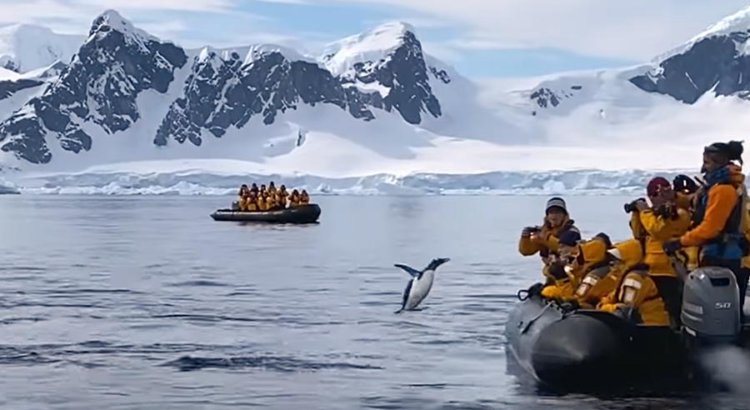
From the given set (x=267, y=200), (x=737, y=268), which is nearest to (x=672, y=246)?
(x=737, y=268)

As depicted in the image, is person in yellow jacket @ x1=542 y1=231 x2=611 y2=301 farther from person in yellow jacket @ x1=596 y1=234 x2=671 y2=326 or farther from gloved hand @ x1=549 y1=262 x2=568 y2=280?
person in yellow jacket @ x1=596 y1=234 x2=671 y2=326

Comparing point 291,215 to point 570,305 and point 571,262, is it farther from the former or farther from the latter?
point 570,305

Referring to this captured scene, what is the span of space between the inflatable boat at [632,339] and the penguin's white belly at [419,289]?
26.1 ft

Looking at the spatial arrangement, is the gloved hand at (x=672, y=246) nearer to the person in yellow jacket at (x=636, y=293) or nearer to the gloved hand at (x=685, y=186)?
the person in yellow jacket at (x=636, y=293)

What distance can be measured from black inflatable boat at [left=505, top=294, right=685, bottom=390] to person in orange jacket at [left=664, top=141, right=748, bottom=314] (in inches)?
32.4

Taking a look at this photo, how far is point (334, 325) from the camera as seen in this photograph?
20688 millimetres

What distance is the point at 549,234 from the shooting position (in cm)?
1541

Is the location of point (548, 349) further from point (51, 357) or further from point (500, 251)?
point (500, 251)

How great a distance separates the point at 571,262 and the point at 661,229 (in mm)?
1470

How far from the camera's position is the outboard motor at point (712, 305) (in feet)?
41.7

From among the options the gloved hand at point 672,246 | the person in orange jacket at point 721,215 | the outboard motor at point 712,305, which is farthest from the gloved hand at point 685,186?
the outboard motor at point 712,305

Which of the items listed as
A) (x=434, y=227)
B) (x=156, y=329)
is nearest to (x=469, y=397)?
(x=156, y=329)

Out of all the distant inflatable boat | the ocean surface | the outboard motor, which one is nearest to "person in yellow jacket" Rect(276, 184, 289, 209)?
the distant inflatable boat

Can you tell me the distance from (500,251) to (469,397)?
87.4ft
